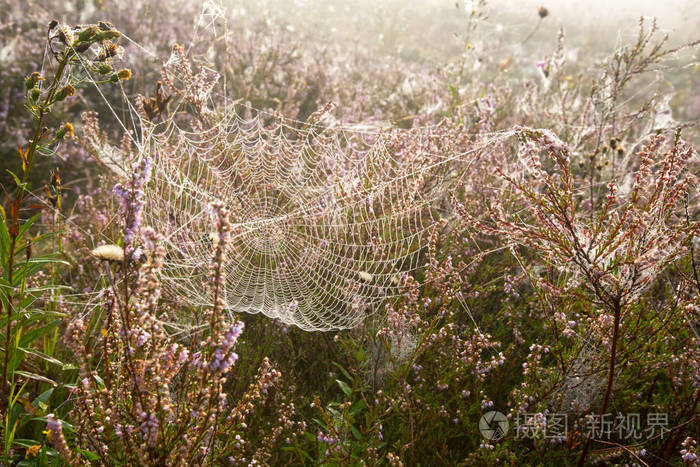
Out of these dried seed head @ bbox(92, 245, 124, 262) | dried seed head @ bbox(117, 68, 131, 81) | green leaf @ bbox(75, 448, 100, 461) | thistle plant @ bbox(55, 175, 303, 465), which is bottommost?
green leaf @ bbox(75, 448, 100, 461)

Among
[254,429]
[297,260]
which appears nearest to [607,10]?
[297,260]

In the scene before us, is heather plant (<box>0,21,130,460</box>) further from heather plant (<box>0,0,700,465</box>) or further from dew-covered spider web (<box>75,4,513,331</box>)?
dew-covered spider web (<box>75,4,513,331</box>)

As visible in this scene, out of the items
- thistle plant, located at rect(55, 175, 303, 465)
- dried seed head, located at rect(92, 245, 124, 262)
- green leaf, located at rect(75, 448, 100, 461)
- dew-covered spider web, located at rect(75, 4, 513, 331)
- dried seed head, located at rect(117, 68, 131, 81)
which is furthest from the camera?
dew-covered spider web, located at rect(75, 4, 513, 331)

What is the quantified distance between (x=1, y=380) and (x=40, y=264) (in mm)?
436

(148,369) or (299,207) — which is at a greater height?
(299,207)

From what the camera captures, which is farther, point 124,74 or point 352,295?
point 352,295

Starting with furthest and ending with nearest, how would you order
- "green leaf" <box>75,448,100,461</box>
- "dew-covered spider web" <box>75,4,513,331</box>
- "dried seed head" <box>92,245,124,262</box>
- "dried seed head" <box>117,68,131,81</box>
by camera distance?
"dew-covered spider web" <box>75,4,513,331</box>
"dried seed head" <box>117,68,131,81</box>
"dried seed head" <box>92,245,124,262</box>
"green leaf" <box>75,448,100,461</box>

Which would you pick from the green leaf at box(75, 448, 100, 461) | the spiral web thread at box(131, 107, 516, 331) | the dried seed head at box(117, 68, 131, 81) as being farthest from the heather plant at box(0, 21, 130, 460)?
the spiral web thread at box(131, 107, 516, 331)

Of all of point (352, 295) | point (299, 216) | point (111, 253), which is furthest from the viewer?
point (299, 216)

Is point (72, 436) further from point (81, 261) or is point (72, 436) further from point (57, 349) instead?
point (81, 261)

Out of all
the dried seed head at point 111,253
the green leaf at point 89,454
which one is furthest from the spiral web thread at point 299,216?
the green leaf at point 89,454

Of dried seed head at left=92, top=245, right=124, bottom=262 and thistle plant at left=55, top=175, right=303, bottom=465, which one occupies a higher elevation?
dried seed head at left=92, top=245, right=124, bottom=262

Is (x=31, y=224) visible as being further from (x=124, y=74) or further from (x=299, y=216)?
(x=299, y=216)

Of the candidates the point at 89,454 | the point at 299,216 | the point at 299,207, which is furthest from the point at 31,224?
the point at 299,207
